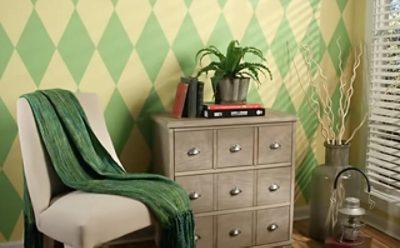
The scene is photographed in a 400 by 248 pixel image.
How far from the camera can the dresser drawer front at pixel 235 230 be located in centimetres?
251

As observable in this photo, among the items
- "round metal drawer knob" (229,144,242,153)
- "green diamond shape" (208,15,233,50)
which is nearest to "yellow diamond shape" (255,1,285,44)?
Result: "green diamond shape" (208,15,233,50)

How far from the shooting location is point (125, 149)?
2697 mm

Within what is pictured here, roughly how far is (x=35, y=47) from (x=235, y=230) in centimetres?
150

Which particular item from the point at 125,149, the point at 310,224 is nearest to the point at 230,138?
the point at 125,149

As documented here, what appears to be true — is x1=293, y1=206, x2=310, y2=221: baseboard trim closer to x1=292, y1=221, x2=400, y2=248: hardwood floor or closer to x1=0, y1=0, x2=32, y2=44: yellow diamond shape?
x1=292, y1=221, x2=400, y2=248: hardwood floor

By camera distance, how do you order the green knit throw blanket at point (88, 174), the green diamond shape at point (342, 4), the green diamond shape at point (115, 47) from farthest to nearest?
the green diamond shape at point (342, 4), the green diamond shape at point (115, 47), the green knit throw blanket at point (88, 174)

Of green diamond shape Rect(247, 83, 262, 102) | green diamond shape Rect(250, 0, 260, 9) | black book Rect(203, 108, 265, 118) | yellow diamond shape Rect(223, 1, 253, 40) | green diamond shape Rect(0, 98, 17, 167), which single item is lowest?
green diamond shape Rect(0, 98, 17, 167)

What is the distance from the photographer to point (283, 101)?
118 inches

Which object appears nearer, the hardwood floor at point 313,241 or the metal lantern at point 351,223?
the metal lantern at point 351,223

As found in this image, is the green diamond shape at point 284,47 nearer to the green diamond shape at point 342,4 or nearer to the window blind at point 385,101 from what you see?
the green diamond shape at point 342,4

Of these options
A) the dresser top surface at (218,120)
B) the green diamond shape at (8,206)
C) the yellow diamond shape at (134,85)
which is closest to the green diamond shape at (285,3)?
the dresser top surface at (218,120)

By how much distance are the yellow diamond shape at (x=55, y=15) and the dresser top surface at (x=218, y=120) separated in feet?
A: 2.34

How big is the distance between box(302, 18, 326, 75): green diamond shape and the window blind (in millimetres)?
330

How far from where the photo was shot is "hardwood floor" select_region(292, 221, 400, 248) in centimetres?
270
